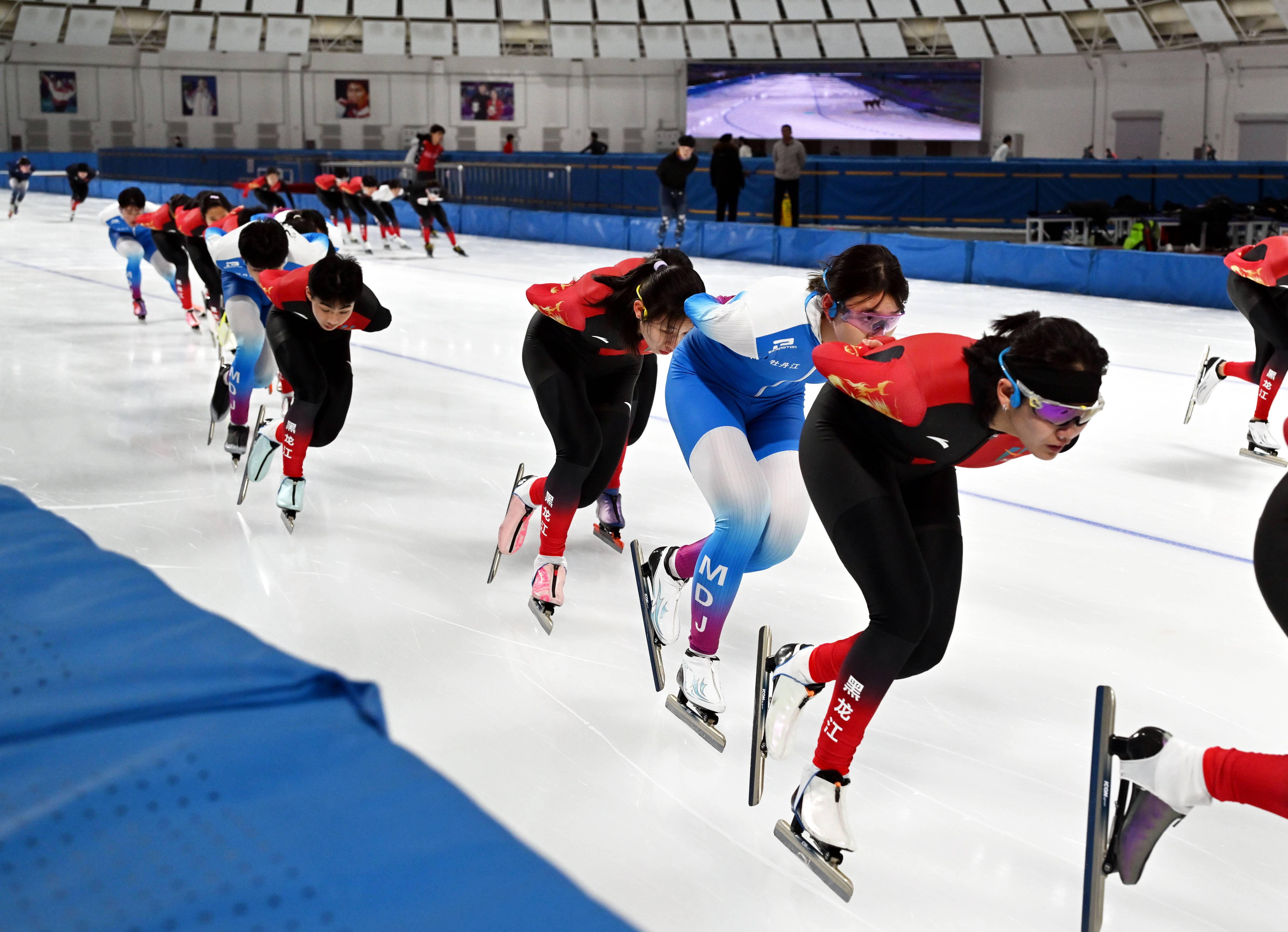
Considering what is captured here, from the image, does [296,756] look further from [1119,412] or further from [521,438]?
[1119,412]

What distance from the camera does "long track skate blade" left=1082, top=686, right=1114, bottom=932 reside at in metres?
2.01

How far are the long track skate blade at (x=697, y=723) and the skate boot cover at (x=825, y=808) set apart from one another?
426mm

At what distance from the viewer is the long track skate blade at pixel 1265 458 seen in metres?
5.38

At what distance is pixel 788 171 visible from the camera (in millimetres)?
15844

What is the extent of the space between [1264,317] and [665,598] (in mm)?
3764

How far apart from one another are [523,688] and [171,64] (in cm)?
3060

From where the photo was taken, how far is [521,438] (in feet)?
19.0

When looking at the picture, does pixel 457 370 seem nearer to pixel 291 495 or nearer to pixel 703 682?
pixel 291 495

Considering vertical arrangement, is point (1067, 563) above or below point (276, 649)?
below

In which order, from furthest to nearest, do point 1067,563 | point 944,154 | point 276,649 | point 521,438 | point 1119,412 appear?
1. point 944,154
2. point 1119,412
3. point 521,438
4. point 1067,563
5. point 276,649

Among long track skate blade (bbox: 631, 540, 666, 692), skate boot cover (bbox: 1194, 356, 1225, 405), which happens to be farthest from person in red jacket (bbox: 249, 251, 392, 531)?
skate boot cover (bbox: 1194, 356, 1225, 405)

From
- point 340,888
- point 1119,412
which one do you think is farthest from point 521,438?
point 340,888

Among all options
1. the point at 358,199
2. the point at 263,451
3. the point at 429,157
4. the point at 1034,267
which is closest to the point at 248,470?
the point at 263,451

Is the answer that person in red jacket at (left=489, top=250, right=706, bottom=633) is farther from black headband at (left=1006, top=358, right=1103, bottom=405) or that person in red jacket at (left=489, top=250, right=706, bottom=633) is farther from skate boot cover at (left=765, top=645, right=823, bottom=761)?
black headband at (left=1006, top=358, right=1103, bottom=405)
